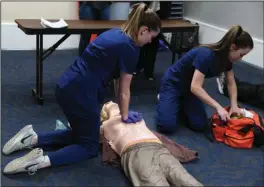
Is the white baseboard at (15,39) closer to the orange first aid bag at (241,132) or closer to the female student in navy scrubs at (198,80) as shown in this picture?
the female student in navy scrubs at (198,80)

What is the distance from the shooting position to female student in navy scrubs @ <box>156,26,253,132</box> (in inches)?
91.3

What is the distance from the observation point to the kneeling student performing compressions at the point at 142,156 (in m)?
1.75

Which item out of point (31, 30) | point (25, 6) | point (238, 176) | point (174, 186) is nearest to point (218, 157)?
point (238, 176)

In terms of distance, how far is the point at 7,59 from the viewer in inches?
157

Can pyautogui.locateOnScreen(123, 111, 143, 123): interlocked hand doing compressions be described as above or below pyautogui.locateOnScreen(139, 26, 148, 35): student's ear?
below

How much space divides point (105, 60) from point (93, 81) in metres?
0.12

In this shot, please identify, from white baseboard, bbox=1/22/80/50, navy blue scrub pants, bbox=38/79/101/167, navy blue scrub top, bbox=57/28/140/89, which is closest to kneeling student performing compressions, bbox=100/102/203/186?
navy blue scrub pants, bbox=38/79/101/167

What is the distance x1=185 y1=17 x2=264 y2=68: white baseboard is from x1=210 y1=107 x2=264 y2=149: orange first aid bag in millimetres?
1909

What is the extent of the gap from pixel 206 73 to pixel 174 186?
904 mm

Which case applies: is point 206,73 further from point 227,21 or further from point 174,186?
point 227,21

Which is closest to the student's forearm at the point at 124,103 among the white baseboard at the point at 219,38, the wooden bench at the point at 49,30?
the wooden bench at the point at 49,30

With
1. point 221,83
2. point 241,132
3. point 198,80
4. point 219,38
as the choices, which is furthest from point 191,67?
point 219,38

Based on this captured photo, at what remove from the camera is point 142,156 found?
1.88 m

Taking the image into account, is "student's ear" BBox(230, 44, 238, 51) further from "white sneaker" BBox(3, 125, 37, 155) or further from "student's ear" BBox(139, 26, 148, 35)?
"white sneaker" BBox(3, 125, 37, 155)
